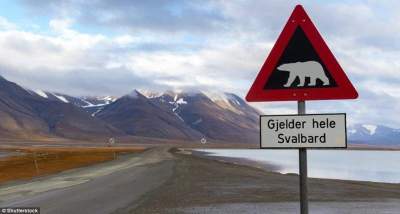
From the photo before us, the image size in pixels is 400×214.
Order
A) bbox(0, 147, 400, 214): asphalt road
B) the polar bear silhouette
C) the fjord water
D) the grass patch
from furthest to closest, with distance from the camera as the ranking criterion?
1. the fjord water
2. the grass patch
3. bbox(0, 147, 400, 214): asphalt road
4. the polar bear silhouette

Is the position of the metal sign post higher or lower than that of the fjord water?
higher

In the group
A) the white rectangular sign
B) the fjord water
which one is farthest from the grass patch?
the white rectangular sign

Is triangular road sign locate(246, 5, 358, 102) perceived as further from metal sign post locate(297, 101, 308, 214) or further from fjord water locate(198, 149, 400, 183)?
fjord water locate(198, 149, 400, 183)

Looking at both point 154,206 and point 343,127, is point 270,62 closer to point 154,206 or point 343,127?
point 343,127

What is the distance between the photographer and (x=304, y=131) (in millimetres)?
6086

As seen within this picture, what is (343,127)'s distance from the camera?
6.00 m

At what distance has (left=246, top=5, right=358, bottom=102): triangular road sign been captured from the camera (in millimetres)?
5961

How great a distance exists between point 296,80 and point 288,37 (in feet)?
1.56

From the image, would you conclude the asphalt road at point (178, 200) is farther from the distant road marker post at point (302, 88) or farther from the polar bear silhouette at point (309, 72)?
the polar bear silhouette at point (309, 72)

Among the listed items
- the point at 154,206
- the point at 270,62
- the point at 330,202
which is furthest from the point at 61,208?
the point at 270,62

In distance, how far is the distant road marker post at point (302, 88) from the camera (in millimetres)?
5969

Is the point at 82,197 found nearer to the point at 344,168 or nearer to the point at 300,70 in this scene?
the point at 300,70

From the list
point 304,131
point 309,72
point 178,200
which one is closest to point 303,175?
point 304,131

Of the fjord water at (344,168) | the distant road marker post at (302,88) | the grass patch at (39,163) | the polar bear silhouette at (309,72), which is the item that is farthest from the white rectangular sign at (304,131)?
the fjord water at (344,168)
